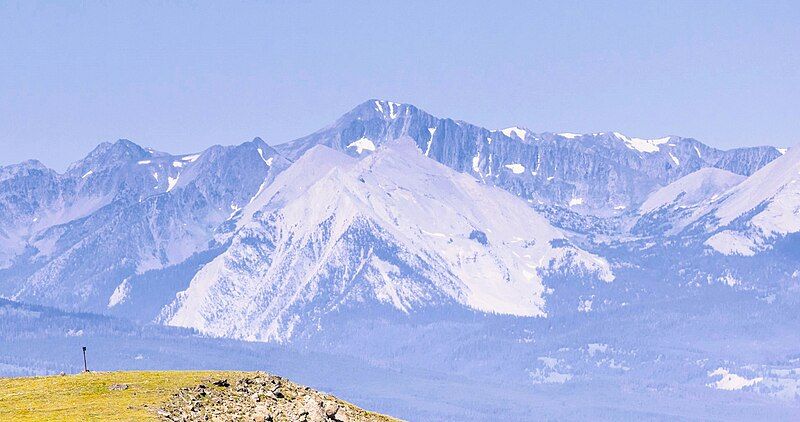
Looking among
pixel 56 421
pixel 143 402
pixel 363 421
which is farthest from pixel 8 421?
pixel 363 421

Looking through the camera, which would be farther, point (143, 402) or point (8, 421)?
point (143, 402)

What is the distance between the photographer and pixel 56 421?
121m

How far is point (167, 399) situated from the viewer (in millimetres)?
131000

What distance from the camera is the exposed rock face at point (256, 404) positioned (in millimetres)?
128500

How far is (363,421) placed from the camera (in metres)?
137

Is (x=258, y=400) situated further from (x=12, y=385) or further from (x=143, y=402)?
Result: (x=12, y=385)

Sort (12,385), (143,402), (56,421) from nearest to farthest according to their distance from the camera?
(56,421)
(143,402)
(12,385)

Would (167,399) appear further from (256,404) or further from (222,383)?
(222,383)

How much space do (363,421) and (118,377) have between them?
1999cm

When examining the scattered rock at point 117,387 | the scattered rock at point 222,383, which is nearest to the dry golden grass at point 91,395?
the scattered rock at point 117,387

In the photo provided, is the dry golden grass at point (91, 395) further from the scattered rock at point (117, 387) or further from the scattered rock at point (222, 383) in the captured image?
the scattered rock at point (222, 383)

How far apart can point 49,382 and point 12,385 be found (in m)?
2.82

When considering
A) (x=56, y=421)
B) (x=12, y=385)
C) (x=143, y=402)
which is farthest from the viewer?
(x=12, y=385)

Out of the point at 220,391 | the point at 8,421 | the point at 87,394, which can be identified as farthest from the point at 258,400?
the point at 8,421
